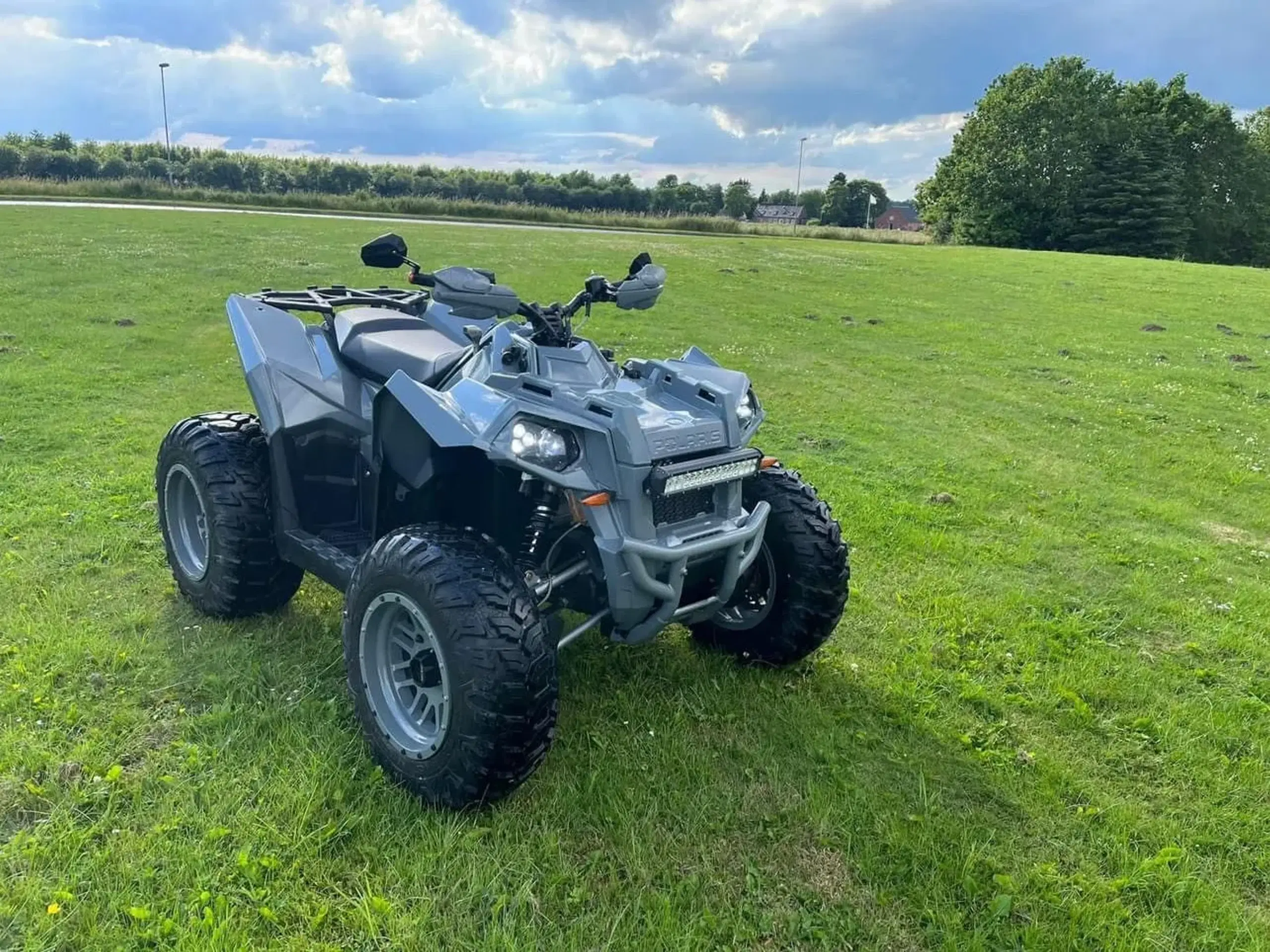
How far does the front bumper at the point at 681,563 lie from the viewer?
306cm

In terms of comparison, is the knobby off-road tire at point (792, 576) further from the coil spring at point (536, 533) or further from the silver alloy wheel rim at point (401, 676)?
the silver alloy wheel rim at point (401, 676)

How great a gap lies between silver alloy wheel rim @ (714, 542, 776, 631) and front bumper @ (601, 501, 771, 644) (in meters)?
0.48

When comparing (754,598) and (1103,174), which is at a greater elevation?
(1103,174)

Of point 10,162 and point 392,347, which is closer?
point 392,347

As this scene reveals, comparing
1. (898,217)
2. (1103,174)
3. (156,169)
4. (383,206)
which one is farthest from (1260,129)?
(156,169)

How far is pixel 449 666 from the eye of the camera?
2.94 m

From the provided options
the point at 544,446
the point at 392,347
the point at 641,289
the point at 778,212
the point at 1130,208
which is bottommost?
the point at 544,446

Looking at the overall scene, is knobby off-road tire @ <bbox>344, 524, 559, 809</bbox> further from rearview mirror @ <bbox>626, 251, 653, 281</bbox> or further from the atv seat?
rearview mirror @ <bbox>626, 251, 653, 281</bbox>

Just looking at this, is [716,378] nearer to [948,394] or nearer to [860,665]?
[860,665]

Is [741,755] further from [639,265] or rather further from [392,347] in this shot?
[392,347]

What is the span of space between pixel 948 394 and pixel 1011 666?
6.95 m

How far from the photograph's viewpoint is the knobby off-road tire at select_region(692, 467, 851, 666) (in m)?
3.89

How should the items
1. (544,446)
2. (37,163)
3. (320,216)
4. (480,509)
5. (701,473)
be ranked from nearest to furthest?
(544,446) < (701,473) < (480,509) < (320,216) < (37,163)

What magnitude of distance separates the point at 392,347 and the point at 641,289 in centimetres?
116
